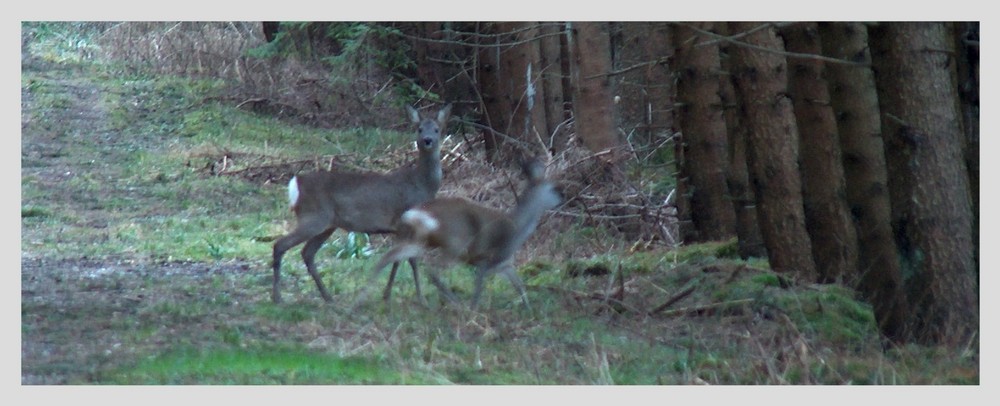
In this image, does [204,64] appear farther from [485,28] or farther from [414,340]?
[414,340]

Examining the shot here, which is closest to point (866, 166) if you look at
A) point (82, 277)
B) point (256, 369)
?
point (256, 369)

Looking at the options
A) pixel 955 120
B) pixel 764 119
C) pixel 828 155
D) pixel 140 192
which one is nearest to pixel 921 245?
pixel 955 120

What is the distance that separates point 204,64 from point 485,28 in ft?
26.7

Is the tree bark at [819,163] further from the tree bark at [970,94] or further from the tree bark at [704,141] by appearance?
the tree bark at [704,141]

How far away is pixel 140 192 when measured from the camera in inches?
637

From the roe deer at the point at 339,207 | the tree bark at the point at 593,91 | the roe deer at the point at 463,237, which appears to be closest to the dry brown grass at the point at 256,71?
the tree bark at the point at 593,91

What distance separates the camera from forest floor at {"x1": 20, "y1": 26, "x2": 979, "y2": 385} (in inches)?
297

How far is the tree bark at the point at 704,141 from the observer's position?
38.9ft

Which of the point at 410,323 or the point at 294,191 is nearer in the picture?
the point at 410,323

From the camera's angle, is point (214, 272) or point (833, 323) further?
point (214, 272)

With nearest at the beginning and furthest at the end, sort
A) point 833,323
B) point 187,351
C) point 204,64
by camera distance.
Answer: point 187,351 → point 833,323 → point 204,64

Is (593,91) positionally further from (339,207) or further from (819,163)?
(819,163)

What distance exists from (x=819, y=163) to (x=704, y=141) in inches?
103

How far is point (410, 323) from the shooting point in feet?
29.0
